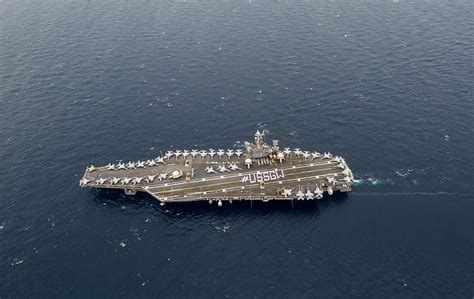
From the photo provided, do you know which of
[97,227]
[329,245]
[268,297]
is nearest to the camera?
[268,297]

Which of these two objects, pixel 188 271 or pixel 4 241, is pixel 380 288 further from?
pixel 4 241

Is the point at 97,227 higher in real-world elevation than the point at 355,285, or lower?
higher

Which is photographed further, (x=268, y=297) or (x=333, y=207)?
(x=333, y=207)

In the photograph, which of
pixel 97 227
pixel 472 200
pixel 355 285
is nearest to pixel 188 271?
pixel 97 227

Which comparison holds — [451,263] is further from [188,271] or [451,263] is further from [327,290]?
[188,271]

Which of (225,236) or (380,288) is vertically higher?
(225,236)

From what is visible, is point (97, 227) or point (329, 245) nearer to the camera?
point (329, 245)

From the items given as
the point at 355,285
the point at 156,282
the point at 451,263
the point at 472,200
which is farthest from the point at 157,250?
the point at 472,200

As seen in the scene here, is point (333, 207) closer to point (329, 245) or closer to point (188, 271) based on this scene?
point (329, 245)

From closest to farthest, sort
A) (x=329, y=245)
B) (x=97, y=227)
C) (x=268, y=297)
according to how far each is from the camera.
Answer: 1. (x=268, y=297)
2. (x=329, y=245)
3. (x=97, y=227)
